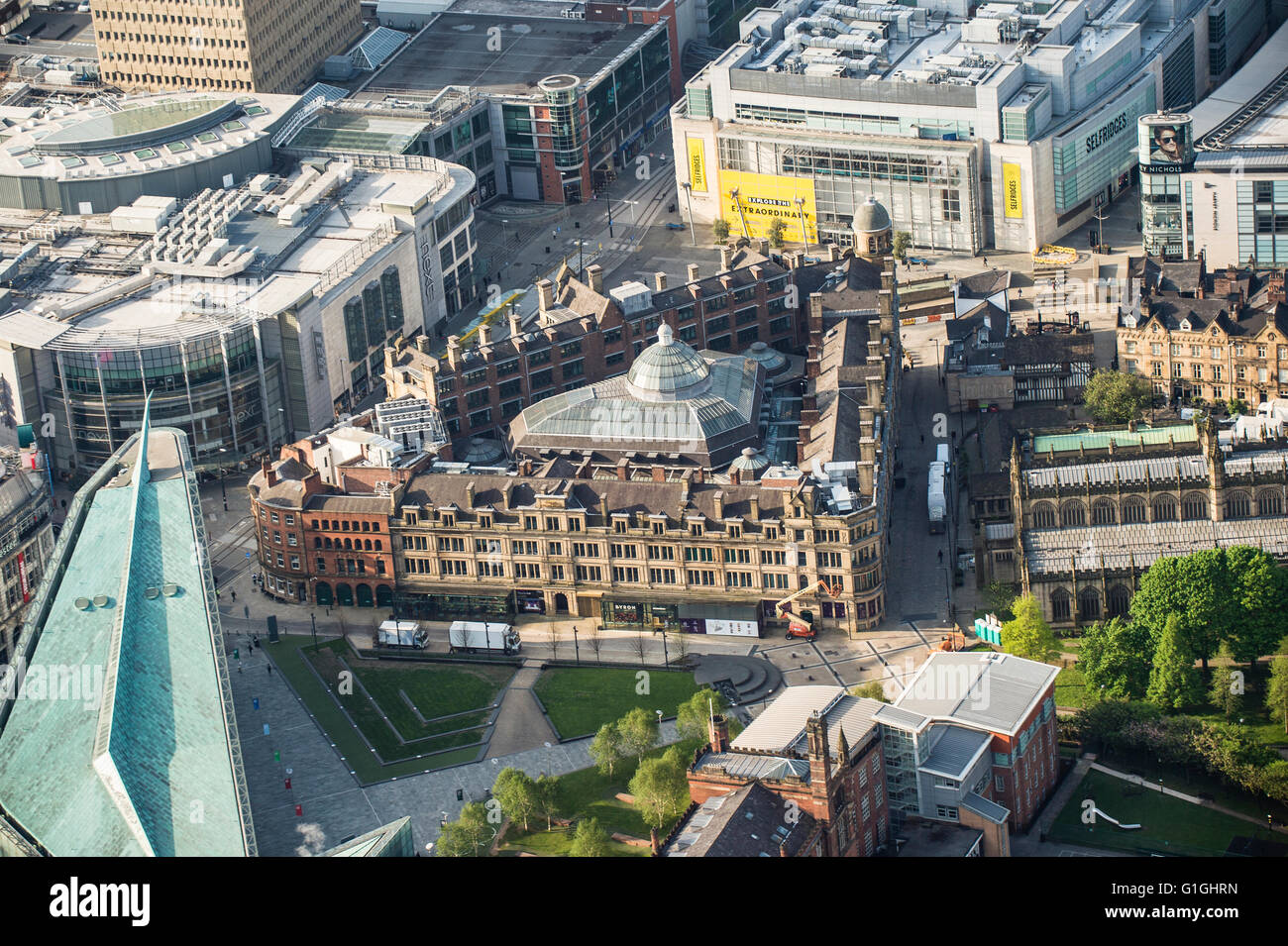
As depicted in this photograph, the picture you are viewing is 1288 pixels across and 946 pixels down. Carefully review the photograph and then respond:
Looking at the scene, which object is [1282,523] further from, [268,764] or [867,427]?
[268,764]

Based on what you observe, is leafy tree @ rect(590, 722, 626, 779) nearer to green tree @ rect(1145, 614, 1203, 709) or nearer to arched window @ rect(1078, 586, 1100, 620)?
green tree @ rect(1145, 614, 1203, 709)

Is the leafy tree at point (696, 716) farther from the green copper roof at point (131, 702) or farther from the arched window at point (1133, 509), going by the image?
the arched window at point (1133, 509)

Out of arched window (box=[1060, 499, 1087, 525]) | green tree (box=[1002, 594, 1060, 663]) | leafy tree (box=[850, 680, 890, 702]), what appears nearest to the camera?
leafy tree (box=[850, 680, 890, 702])

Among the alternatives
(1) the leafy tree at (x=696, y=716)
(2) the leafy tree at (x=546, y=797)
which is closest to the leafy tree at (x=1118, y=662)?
(1) the leafy tree at (x=696, y=716)

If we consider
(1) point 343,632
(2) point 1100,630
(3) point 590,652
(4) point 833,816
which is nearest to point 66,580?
(1) point 343,632

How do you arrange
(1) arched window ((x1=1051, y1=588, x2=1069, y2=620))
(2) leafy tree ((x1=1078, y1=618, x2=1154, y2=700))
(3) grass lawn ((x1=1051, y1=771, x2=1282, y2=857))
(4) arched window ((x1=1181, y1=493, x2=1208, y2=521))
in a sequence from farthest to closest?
(4) arched window ((x1=1181, y1=493, x2=1208, y2=521))
(1) arched window ((x1=1051, y1=588, x2=1069, y2=620))
(2) leafy tree ((x1=1078, y1=618, x2=1154, y2=700))
(3) grass lawn ((x1=1051, y1=771, x2=1282, y2=857))

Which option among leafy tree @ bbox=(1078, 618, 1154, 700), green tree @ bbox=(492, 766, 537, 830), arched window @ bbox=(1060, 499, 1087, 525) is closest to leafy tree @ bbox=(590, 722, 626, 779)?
green tree @ bbox=(492, 766, 537, 830)

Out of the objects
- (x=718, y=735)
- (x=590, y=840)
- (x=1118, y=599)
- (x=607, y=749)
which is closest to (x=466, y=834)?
(x=590, y=840)
